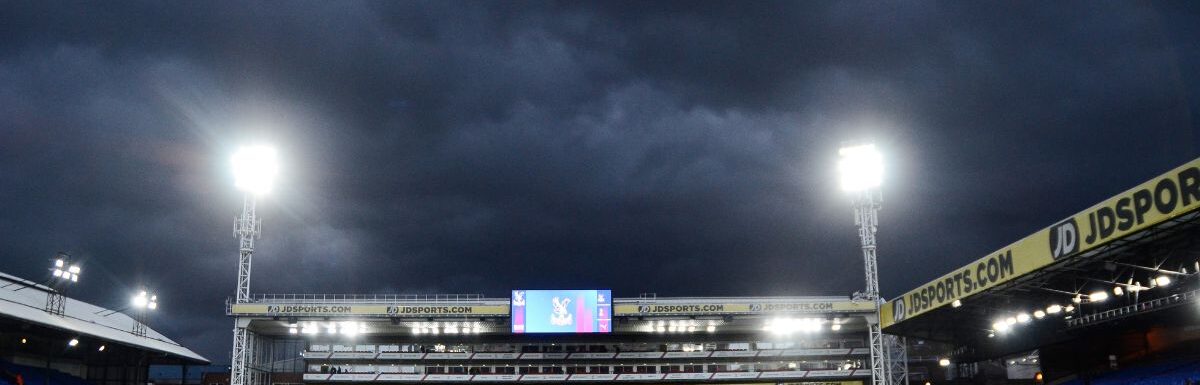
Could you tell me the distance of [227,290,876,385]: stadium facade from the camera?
54.5 meters

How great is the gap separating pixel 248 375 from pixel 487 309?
14117mm

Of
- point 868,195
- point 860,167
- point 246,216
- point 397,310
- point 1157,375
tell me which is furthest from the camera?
point 397,310

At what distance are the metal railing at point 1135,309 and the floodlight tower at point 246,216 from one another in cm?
4067

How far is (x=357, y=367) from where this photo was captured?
2297 inches

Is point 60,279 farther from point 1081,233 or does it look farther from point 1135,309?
point 1135,309

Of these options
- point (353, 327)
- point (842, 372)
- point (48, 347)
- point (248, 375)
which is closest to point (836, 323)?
point (842, 372)

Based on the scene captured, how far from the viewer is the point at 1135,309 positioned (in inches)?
1340

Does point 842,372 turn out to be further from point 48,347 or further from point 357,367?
point 48,347

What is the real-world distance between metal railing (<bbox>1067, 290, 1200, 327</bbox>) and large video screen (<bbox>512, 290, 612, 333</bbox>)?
2380 centimetres

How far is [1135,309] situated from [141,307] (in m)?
52.0

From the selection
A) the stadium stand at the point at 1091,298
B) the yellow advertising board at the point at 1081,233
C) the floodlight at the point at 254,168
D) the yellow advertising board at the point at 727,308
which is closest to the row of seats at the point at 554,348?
the yellow advertising board at the point at 727,308

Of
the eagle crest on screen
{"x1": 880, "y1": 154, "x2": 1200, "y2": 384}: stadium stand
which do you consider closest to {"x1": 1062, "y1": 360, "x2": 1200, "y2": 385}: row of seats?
{"x1": 880, "y1": 154, "x2": 1200, "y2": 384}: stadium stand

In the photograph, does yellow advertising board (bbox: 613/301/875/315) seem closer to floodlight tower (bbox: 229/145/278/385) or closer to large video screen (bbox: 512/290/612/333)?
large video screen (bbox: 512/290/612/333)

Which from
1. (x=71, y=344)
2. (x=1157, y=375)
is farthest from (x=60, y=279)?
(x=1157, y=375)
